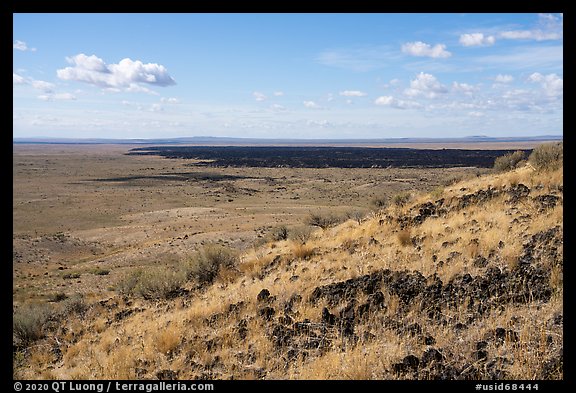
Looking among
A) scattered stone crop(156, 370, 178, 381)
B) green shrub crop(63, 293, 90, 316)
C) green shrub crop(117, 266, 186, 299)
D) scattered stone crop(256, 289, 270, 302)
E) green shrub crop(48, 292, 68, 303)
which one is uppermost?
scattered stone crop(256, 289, 270, 302)

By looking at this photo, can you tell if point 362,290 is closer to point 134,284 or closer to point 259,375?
point 259,375

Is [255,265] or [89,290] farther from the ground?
[255,265]

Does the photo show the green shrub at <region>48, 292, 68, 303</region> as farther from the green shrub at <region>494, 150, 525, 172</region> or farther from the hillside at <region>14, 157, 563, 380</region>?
the green shrub at <region>494, 150, 525, 172</region>

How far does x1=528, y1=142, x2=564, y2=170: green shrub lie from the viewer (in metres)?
12.2

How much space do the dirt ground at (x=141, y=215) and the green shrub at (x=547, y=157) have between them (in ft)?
15.4

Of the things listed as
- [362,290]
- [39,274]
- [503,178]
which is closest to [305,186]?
[39,274]

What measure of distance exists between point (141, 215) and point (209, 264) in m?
33.0

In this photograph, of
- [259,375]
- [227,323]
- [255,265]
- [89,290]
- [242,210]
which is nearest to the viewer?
[259,375]

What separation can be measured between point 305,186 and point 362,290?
59.1m

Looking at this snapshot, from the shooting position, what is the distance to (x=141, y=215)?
4266 centimetres

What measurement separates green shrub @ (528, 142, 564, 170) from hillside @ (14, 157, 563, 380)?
1055 millimetres

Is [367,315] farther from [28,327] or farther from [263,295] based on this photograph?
[28,327]

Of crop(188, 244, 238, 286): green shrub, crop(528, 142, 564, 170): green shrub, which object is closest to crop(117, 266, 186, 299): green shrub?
crop(188, 244, 238, 286): green shrub
